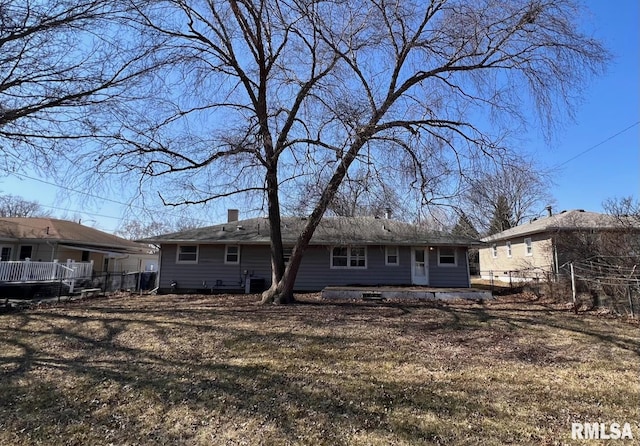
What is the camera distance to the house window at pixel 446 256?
17.1 metres

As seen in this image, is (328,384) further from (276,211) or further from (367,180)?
(276,211)

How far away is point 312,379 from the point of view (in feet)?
17.7

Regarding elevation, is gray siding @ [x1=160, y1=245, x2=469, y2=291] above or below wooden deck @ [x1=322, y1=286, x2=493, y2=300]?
above

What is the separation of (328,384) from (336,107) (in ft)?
24.7

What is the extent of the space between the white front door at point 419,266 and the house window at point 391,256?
720mm

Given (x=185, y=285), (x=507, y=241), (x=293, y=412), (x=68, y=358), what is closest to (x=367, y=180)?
(x=293, y=412)

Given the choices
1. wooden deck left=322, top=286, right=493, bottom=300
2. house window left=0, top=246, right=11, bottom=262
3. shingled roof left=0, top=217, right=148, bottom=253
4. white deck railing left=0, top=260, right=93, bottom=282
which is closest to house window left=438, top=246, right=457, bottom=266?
wooden deck left=322, top=286, right=493, bottom=300

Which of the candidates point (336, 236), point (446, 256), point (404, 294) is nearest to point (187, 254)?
point (336, 236)

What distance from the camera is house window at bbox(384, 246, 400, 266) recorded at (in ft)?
56.5

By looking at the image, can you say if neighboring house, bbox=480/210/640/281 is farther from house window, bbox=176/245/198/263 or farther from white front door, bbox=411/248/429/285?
house window, bbox=176/245/198/263

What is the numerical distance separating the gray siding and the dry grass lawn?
7283 mm

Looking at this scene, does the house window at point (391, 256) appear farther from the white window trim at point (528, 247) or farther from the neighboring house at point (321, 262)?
the white window trim at point (528, 247)

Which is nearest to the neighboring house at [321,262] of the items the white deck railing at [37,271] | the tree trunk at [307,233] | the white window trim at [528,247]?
the white deck railing at [37,271]

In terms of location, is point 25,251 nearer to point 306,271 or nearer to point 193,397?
point 306,271
